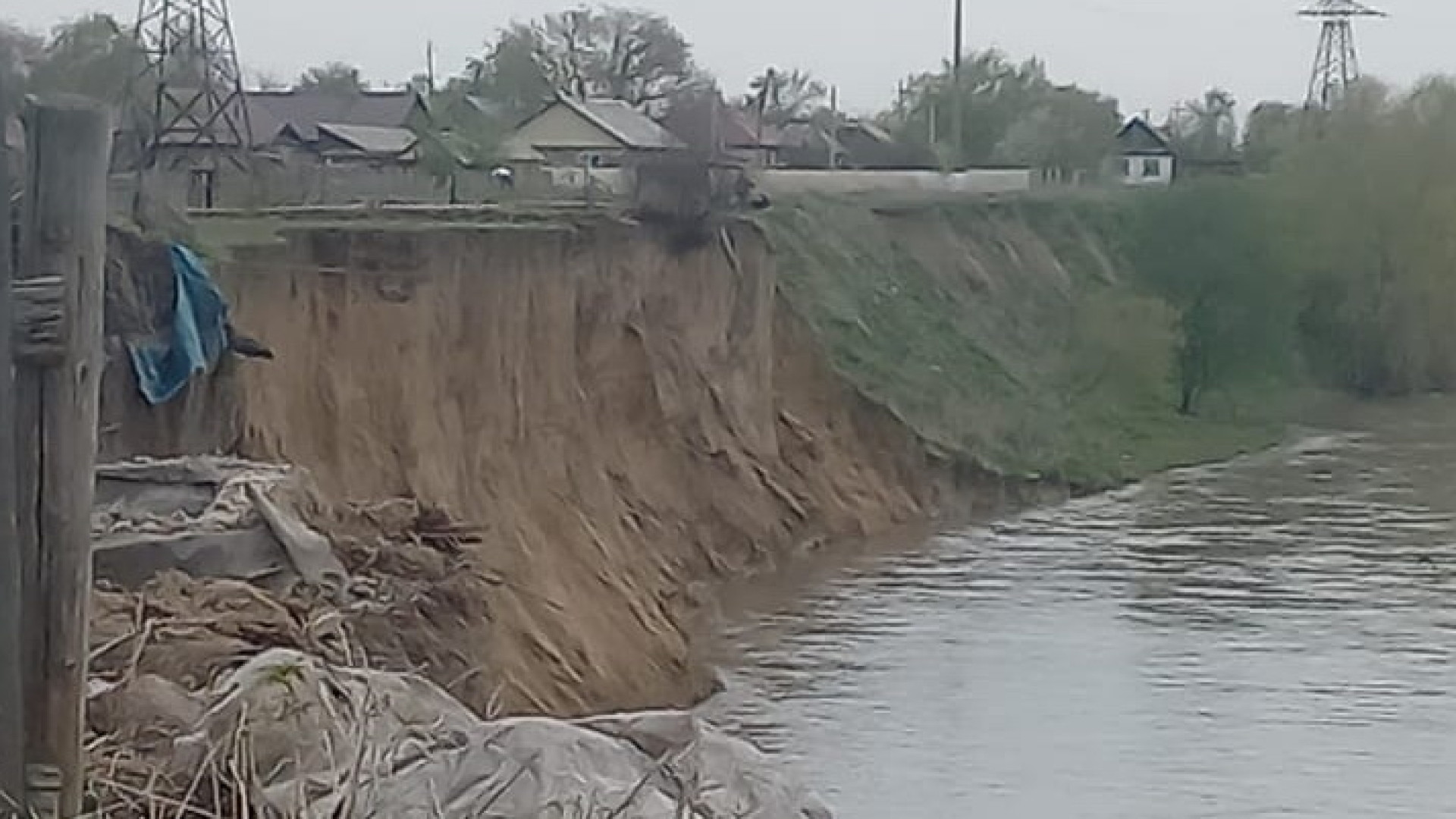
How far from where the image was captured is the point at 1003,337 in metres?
51.4

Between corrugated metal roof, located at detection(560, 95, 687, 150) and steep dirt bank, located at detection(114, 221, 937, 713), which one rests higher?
corrugated metal roof, located at detection(560, 95, 687, 150)

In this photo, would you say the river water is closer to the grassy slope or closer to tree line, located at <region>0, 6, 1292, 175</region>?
the grassy slope

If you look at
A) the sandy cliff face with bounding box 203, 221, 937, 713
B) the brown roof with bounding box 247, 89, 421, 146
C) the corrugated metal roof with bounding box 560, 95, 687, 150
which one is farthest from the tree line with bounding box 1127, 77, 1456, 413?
the brown roof with bounding box 247, 89, 421, 146

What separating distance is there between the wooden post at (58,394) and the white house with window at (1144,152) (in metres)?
79.9

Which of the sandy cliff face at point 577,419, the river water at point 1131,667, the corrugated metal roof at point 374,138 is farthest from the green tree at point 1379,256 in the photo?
the sandy cliff face at point 577,419

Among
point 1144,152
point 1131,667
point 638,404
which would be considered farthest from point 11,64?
point 1144,152

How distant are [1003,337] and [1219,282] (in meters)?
5.83

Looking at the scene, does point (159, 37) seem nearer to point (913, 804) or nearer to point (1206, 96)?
point (913, 804)

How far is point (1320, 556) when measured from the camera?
3312 cm

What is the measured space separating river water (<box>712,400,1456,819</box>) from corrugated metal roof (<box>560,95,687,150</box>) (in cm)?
2487

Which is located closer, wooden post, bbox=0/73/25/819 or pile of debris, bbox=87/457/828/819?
wooden post, bbox=0/73/25/819

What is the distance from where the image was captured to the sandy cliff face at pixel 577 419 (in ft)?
80.6

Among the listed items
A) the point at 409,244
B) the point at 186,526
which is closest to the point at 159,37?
the point at 409,244

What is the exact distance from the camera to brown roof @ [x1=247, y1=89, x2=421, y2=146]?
66.2 meters
